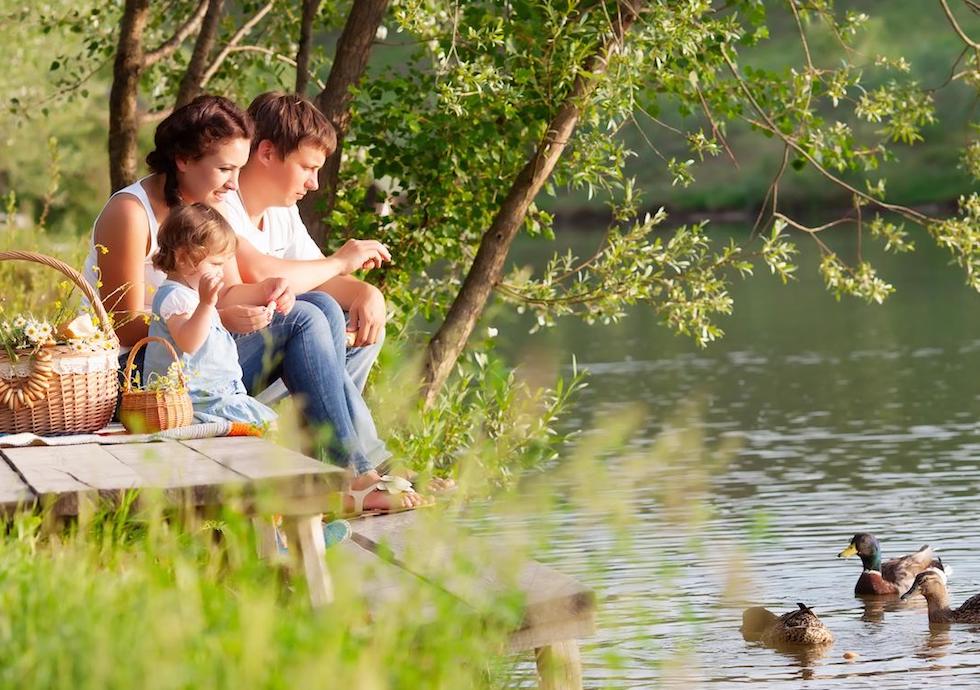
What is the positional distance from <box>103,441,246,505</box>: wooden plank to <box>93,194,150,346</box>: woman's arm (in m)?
1.17

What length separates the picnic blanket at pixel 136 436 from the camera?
448 centimetres

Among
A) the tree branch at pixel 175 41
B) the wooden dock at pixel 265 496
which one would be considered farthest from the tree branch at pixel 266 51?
the wooden dock at pixel 265 496

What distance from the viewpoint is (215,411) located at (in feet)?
16.7

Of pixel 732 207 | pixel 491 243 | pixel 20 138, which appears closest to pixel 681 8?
pixel 491 243

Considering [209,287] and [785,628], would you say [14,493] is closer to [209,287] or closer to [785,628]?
[209,287]

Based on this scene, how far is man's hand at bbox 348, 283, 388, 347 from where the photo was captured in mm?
5906

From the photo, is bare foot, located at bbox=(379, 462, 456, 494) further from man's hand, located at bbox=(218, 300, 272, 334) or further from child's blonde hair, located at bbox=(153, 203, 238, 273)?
child's blonde hair, located at bbox=(153, 203, 238, 273)

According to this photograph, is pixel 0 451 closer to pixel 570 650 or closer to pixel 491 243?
pixel 570 650

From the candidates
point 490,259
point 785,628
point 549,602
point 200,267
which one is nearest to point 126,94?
point 490,259

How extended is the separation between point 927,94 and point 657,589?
3.05 m

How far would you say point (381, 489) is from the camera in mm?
5168

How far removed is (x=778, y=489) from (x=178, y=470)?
803cm

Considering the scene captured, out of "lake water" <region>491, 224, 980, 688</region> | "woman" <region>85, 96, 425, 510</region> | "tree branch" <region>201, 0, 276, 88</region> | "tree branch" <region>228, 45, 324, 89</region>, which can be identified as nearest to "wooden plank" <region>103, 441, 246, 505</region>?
"lake water" <region>491, 224, 980, 688</region>

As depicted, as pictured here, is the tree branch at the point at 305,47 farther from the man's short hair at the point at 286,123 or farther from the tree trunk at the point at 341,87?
the man's short hair at the point at 286,123
